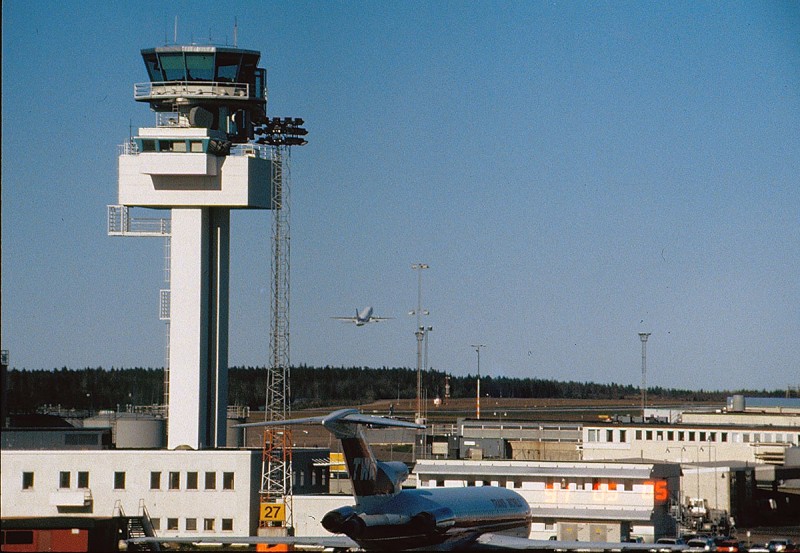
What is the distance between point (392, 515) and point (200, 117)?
38.3 metres

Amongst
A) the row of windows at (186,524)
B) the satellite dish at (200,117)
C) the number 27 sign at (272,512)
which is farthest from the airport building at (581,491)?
the satellite dish at (200,117)

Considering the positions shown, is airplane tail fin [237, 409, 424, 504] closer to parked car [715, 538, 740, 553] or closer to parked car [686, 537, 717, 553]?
parked car [686, 537, 717, 553]

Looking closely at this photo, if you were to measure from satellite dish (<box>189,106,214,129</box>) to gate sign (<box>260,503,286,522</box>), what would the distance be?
1017 inches

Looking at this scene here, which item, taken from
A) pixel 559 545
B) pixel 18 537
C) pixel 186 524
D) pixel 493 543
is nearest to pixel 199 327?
pixel 186 524

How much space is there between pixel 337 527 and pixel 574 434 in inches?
3110

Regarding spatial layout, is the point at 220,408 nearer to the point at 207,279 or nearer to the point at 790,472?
the point at 207,279

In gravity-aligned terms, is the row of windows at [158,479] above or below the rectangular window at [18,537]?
above

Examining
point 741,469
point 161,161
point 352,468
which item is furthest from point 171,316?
point 741,469

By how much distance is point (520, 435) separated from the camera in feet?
432

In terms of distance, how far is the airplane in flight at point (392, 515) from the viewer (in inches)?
2304

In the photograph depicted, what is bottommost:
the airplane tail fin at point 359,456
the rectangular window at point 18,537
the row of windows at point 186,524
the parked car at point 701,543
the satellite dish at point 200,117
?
the parked car at point 701,543

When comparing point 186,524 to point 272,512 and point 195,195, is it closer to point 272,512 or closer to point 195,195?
point 272,512

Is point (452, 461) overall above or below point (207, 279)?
below

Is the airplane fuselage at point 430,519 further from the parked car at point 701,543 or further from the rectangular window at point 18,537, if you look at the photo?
the rectangular window at point 18,537
